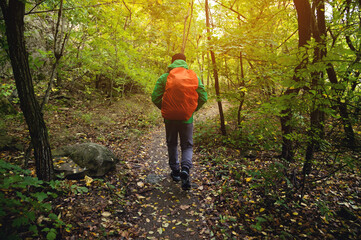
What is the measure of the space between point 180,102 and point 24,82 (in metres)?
2.42

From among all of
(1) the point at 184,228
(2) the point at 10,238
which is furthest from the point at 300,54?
(2) the point at 10,238

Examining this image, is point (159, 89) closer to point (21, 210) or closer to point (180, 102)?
point (180, 102)

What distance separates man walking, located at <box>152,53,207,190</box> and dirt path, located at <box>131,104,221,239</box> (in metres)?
0.36

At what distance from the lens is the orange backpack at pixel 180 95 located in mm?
3408

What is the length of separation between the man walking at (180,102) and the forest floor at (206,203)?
673mm

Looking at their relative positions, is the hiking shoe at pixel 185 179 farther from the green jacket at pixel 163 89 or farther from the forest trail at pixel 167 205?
the green jacket at pixel 163 89

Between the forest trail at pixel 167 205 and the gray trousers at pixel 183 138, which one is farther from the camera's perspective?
the gray trousers at pixel 183 138

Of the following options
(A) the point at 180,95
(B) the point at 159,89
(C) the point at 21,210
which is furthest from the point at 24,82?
(A) the point at 180,95

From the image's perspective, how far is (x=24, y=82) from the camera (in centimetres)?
247

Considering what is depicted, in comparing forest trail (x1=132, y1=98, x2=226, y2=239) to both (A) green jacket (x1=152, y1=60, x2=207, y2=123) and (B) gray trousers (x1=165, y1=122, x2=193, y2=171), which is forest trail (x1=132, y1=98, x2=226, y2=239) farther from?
(A) green jacket (x1=152, y1=60, x2=207, y2=123)

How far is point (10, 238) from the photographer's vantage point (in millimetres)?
1536

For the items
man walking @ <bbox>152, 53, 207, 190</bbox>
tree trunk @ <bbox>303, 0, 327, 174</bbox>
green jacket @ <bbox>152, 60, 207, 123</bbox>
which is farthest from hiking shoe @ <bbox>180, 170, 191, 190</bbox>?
tree trunk @ <bbox>303, 0, 327, 174</bbox>

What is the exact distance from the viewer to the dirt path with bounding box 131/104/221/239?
9.27 feet

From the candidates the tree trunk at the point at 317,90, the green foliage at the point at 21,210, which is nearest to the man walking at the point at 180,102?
the tree trunk at the point at 317,90
